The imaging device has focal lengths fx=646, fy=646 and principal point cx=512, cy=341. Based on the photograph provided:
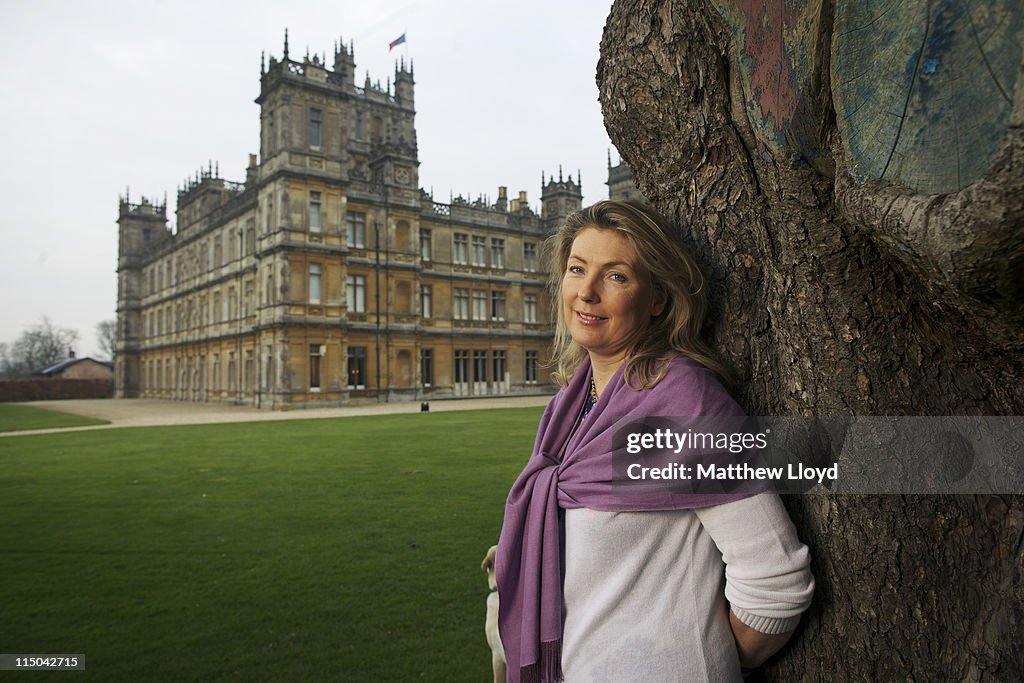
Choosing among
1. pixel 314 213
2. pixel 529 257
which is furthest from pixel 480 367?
pixel 314 213

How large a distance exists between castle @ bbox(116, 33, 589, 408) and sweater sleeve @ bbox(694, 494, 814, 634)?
97.7 ft

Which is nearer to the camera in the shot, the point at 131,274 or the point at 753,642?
the point at 753,642

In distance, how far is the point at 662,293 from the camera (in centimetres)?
183

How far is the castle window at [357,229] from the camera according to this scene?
33625 millimetres

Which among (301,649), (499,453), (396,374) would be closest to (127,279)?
(396,374)

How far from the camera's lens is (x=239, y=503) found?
8.02 meters

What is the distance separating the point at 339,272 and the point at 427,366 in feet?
25.7

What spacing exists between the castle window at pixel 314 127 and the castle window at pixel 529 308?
16.2 meters

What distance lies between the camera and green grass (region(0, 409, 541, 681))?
13.3 ft

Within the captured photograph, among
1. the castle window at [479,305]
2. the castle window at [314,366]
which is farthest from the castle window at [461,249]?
the castle window at [314,366]

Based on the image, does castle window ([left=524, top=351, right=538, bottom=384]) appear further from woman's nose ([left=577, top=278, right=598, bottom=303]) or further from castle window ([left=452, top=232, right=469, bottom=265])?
woman's nose ([left=577, top=278, right=598, bottom=303])

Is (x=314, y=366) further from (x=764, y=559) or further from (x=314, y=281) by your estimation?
(x=764, y=559)

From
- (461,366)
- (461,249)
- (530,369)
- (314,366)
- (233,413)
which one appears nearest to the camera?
(233,413)

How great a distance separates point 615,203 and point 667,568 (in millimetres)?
985
